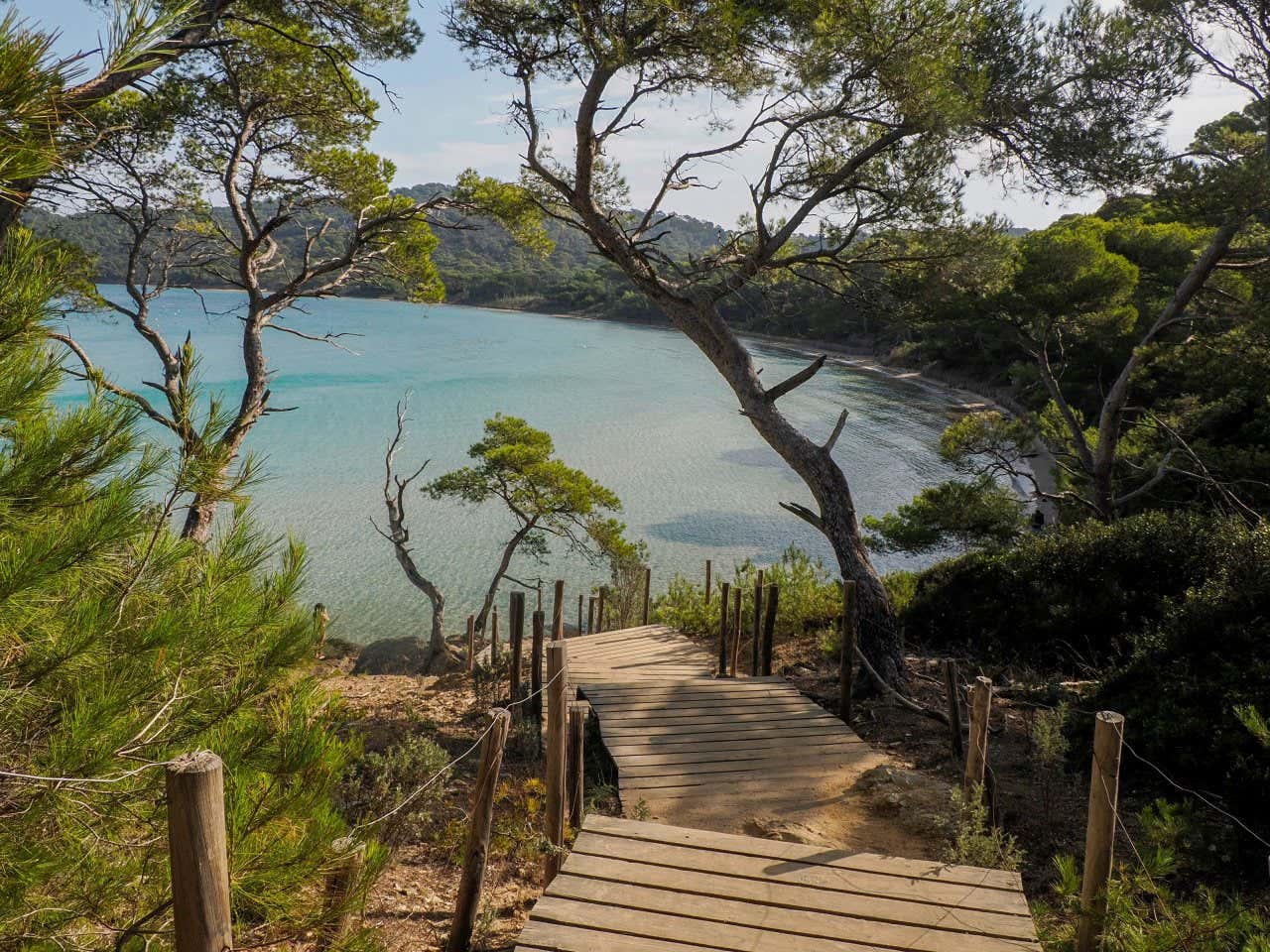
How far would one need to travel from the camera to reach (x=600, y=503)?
13320mm

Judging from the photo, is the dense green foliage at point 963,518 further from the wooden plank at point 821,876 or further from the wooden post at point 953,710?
the wooden plank at point 821,876

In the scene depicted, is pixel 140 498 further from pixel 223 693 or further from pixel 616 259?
pixel 616 259

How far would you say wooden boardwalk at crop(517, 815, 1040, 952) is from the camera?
100 inches

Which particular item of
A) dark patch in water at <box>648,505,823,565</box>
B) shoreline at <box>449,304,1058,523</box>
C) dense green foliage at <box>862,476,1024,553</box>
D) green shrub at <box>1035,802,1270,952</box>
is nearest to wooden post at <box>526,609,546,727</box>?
green shrub at <box>1035,802,1270,952</box>

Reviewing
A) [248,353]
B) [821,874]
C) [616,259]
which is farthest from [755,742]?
[248,353]

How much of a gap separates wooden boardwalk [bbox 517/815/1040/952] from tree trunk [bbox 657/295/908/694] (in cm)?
359

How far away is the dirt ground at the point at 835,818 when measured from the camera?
11.7 feet

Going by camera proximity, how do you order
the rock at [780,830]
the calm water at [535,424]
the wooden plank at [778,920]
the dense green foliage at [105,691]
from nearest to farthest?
the dense green foliage at [105,691], the wooden plank at [778,920], the rock at [780,830], the calm water at [535,424]

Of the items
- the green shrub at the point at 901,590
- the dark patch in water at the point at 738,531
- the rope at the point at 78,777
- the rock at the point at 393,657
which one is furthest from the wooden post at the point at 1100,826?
the dark patch in water at the point at 738,531

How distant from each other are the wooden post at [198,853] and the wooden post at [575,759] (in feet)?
7.11

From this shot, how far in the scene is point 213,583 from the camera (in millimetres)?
2221

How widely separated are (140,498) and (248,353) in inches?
299

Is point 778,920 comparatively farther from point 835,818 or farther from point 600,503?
point 600,503

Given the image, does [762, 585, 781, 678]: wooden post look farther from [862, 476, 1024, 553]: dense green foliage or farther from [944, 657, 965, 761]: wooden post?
[862, 476, 1024, 553]: dense green foliage
